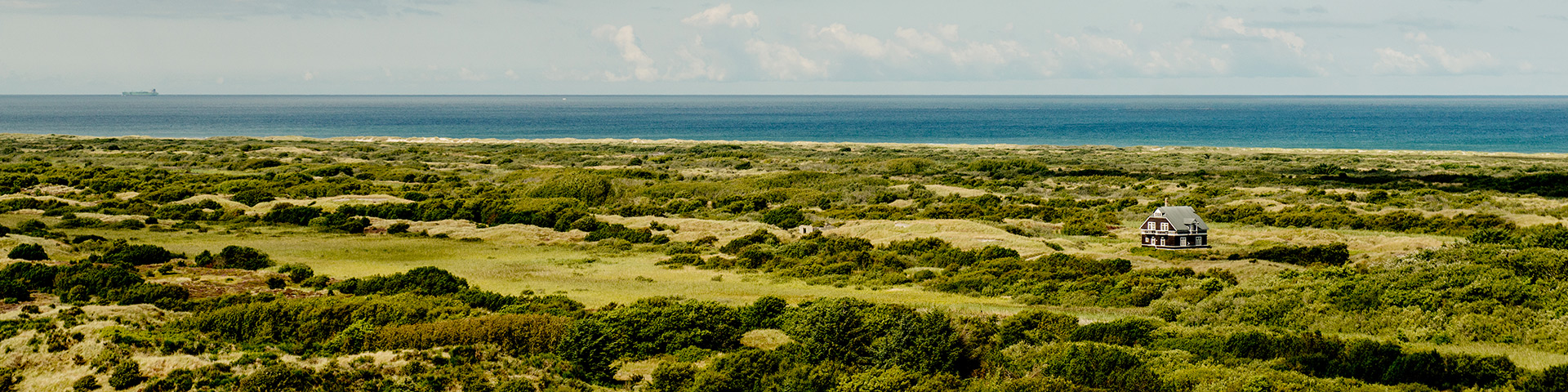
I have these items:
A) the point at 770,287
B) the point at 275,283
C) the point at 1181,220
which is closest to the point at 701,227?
the point at 770,287

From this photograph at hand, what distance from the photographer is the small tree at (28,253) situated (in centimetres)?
3234

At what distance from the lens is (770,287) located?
34156 millimetres

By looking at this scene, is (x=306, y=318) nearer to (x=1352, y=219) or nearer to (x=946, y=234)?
(x=946, y=234)

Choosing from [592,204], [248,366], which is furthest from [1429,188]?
[248,366]

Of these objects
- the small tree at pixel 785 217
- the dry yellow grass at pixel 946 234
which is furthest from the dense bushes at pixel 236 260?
the small tree at pixel 785 217

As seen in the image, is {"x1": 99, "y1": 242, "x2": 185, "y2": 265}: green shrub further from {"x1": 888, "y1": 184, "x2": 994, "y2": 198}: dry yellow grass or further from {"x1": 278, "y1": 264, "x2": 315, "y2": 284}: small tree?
{"x1": 888, "y1": 184, "x2": 994, "y2": 198}: dry yellow grass

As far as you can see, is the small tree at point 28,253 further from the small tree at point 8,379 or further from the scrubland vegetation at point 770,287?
the small tree at point 8,379

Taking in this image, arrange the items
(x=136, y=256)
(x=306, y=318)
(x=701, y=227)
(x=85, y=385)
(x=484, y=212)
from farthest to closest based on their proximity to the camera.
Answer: (x=484, y=212) < (x=701, y=227) < (x=136, y=256) < (x=306, y=318) < (x=85, y=385)

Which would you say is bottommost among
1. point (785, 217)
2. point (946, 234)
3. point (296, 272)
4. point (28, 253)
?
point (785, 217)

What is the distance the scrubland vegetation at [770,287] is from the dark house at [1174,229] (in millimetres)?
796

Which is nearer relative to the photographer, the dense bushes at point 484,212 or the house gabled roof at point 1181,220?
the house gabled roof at point 1181,220

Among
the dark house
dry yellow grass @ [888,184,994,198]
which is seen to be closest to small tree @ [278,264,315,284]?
the dark house

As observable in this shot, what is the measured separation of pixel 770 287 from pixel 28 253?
23.6m

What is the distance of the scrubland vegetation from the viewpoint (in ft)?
68.0
